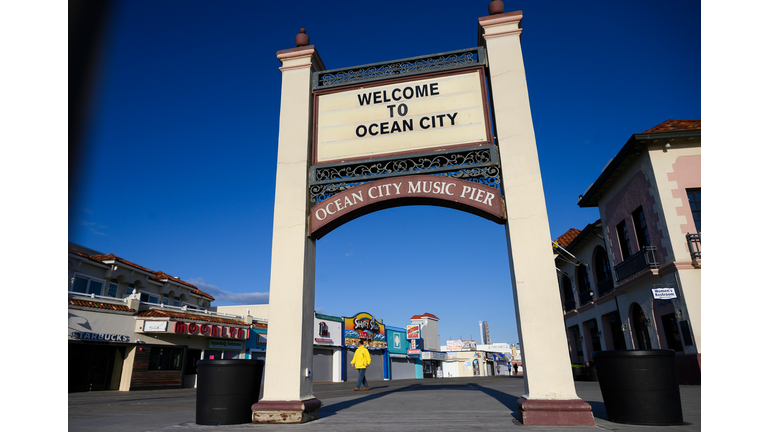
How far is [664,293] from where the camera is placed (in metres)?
12.3

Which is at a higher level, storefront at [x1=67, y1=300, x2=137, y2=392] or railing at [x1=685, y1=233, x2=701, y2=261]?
railing at [x1=685, y1=233, x2=701, y2=261]

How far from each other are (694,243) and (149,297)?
1127 inches

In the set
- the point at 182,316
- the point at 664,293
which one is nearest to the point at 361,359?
the point at 664,293

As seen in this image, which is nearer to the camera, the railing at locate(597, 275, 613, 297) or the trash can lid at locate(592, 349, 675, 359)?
the trash can lid at locate(592, 349, 675, 359)

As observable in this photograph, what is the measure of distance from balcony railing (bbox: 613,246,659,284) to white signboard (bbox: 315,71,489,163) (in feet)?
33.2

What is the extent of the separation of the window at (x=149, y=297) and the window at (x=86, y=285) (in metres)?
2.85

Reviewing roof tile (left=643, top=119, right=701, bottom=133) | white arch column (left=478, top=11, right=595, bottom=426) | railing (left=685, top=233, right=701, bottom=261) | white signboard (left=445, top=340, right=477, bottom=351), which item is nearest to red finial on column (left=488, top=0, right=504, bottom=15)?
white arch column (left=478, top=11, right=595, bottom=426)

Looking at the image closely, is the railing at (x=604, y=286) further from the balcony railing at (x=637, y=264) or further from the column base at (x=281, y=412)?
the column base at (x=281, y=412)

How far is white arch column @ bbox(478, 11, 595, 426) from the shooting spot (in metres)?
4.99

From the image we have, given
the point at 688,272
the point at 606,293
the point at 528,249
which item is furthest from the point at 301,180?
the point at 606,293

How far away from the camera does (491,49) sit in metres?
6.76

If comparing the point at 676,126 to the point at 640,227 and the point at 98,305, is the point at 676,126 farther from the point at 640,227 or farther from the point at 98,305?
the point at 98,305

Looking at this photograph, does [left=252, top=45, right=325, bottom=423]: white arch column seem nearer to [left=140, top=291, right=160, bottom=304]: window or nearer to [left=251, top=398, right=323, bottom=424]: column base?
[left=251, top=398, right=323, bottom=424]: column base

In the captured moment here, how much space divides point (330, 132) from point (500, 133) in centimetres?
288
